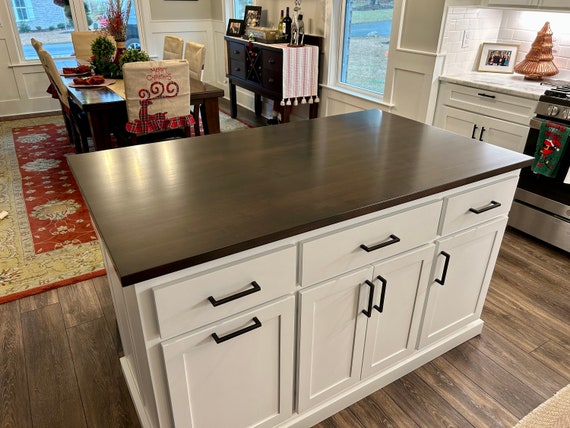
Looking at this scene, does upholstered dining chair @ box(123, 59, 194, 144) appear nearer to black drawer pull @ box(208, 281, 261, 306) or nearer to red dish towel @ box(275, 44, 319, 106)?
red dish towel @ box(275, 44, 319, 106)

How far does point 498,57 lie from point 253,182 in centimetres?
295

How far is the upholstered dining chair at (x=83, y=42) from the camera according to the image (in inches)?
185

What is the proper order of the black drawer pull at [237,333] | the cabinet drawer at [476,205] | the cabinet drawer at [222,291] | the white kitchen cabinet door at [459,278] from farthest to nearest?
the white kitchen cabinet door at [459,278] < the cabinet drawer at [476,205] < the black drawer pull at [237,333] < the cabinet drawer at [222,291]

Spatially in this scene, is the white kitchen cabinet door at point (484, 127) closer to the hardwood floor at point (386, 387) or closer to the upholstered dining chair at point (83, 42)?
the hardwood floor at point (386, 387)

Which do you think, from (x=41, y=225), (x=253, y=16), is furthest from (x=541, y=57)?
(x=41, y=225)

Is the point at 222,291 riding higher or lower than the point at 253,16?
lower

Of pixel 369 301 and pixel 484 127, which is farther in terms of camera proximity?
pixel 484 127

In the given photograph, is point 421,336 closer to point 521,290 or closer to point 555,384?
point 555,384

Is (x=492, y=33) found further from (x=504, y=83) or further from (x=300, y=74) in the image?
(x=300, y=74)

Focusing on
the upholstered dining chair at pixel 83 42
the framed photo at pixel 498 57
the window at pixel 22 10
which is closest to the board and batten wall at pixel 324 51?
the window at pixel 22 10

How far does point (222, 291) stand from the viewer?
1.11 metres

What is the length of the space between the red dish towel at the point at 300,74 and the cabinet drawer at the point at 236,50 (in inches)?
27.1

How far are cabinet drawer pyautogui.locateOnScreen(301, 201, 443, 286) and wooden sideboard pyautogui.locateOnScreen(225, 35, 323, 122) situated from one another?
3176 millimetres

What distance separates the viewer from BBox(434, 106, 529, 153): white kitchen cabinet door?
113 inches
